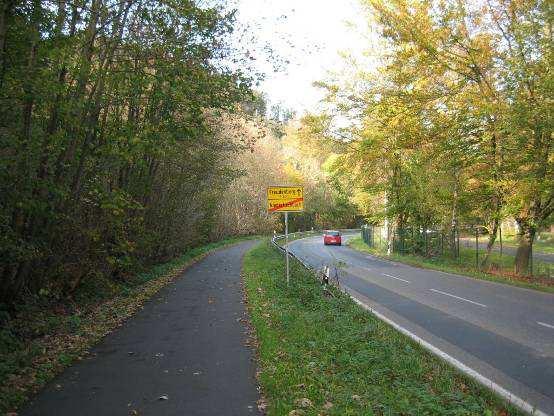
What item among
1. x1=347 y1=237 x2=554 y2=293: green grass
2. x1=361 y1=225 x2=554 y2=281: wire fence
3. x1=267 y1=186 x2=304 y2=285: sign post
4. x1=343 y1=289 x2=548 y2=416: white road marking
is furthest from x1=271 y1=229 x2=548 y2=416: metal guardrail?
x1=361 y1=225 x2=554 y2=281: wire fence

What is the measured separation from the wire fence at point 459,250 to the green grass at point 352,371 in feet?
47.5

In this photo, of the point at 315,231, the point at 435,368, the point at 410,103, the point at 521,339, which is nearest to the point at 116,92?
the point at 435,368

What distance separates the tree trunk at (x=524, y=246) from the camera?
21781 millimetres

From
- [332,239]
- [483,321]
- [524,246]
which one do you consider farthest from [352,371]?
[332,239]

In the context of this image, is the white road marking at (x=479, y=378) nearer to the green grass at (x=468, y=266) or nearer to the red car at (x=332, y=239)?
the green grass at (x=468, y=266)

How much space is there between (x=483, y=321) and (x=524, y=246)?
12.4m

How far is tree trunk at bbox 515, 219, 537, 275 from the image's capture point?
2178cm

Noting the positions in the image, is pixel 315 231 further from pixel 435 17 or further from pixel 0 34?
pixel 0 34

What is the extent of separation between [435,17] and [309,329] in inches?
624

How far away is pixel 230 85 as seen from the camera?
38.2 ft

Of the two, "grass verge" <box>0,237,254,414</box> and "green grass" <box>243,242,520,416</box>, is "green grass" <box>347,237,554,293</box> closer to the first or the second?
"green grass" <box>243,242,520,416</box>

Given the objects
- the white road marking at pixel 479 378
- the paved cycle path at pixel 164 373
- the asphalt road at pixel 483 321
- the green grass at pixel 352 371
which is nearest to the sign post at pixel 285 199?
the asphalt road at pixel 483 321

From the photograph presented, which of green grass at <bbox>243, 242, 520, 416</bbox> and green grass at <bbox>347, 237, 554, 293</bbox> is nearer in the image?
green grass at <bbox>243, 242, 520, 416</bbox>

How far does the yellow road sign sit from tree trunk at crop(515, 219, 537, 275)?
36.3 ft
